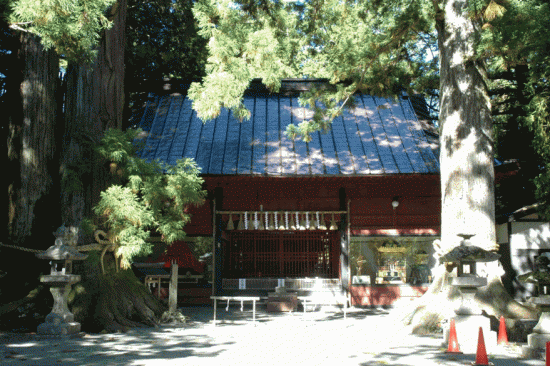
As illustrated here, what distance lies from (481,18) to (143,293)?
857 centimetres

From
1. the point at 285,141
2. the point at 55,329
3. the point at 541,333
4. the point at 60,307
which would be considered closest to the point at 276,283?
the point at 285,141

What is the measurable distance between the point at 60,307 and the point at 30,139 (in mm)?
3416

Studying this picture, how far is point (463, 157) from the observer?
363 inches

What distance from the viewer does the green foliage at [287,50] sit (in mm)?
9406

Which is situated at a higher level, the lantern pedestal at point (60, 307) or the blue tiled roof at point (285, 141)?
the blue tiled roof at point (285, 141)

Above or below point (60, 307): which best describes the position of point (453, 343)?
below

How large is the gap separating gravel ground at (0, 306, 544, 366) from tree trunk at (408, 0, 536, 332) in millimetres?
1124

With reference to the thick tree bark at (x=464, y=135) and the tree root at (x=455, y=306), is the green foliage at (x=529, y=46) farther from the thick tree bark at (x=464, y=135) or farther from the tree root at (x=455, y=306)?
the tree root at (x=455, y=306)

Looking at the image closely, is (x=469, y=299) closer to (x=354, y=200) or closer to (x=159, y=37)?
(x=354, y=200)

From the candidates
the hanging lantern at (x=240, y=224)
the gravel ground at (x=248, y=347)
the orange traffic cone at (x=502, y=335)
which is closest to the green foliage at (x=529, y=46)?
the orange traffic cone at (x=502, y=335)

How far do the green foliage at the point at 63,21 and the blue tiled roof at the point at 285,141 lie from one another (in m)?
6.09

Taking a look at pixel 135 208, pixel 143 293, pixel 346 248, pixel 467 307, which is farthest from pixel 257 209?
pixel 467 307

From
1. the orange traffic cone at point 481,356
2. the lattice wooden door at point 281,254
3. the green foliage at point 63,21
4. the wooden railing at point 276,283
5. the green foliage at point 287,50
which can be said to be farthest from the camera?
the lattice wooden door at point 281,254

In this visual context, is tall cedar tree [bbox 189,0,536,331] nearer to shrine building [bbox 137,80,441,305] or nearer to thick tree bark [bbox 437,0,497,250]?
thick tree bark [bbox 437,0,497,250]
